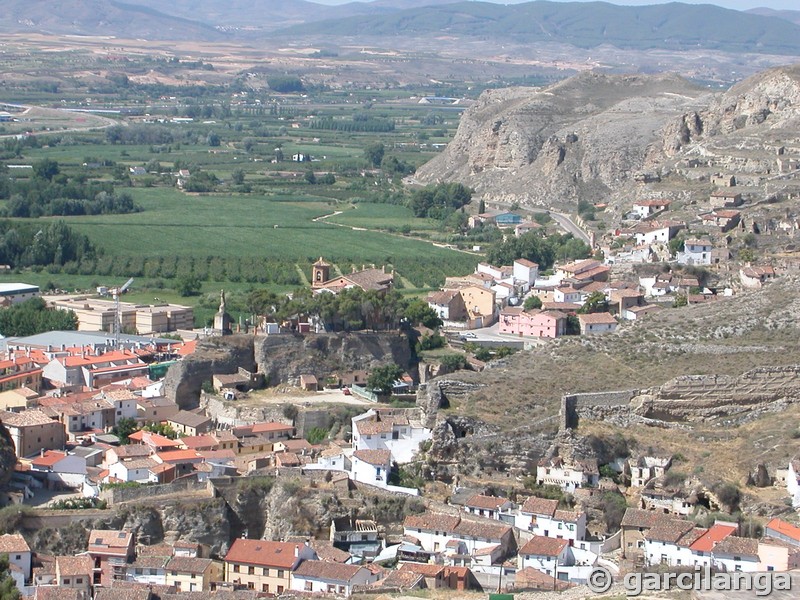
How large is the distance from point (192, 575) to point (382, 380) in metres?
10.6

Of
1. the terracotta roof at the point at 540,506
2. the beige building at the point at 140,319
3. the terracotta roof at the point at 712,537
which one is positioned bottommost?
the beige building at the point at 140,319

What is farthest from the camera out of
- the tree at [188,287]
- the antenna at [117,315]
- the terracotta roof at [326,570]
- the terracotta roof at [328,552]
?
the tree at [188,287]

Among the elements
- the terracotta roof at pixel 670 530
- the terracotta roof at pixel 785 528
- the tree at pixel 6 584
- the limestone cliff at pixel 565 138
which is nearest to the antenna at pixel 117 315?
the tree at pixel 6 584

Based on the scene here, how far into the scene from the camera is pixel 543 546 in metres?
29.6

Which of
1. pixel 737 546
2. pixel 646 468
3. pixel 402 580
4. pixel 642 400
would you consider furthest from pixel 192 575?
pixel 642 400

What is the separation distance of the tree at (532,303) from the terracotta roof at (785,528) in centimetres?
1768

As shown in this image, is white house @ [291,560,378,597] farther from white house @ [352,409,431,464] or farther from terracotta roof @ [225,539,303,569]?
white house @ [352,409,431,464]

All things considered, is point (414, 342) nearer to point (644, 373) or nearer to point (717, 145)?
point (644, 373)

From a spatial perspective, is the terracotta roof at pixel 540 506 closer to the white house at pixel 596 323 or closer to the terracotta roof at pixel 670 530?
the terracotta roof at pixel 670 530

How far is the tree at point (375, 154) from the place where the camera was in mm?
100250

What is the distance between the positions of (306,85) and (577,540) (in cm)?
15664

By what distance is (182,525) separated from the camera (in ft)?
104

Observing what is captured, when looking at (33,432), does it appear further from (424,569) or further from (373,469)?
(424,569)

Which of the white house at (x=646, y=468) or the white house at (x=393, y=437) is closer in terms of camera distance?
the white house at (x=646, y=468)
